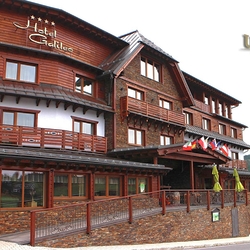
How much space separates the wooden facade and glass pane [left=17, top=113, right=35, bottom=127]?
0.16 ft

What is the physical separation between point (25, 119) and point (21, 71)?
2.76 meters

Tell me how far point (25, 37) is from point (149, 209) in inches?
445

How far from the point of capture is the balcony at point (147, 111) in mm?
21734

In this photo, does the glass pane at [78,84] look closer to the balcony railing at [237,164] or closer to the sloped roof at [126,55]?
the sloped roof at [126,55]

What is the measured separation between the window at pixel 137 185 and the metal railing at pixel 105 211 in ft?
7.48

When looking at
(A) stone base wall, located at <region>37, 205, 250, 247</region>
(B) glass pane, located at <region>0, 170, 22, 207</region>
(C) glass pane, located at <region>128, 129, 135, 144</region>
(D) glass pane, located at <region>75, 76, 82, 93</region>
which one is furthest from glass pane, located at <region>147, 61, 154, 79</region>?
(B) glass pane, located at <region>0, 170, 22, 207</region>

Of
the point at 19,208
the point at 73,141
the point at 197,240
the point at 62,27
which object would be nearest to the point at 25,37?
the point at 62,27

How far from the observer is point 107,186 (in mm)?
18625

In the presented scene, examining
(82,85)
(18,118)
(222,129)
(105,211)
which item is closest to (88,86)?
(82,85)

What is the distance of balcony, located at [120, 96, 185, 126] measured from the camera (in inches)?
856

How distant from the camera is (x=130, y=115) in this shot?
22078mm

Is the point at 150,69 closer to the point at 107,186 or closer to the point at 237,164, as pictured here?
the point at 107,186

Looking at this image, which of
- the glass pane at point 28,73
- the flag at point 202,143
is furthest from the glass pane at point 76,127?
the flag at point 202,143

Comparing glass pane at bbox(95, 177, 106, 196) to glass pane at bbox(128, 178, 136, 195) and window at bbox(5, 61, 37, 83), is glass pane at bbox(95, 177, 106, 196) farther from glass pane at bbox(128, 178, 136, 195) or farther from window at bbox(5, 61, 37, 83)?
window at bbox(5, 61, 37, 83)
